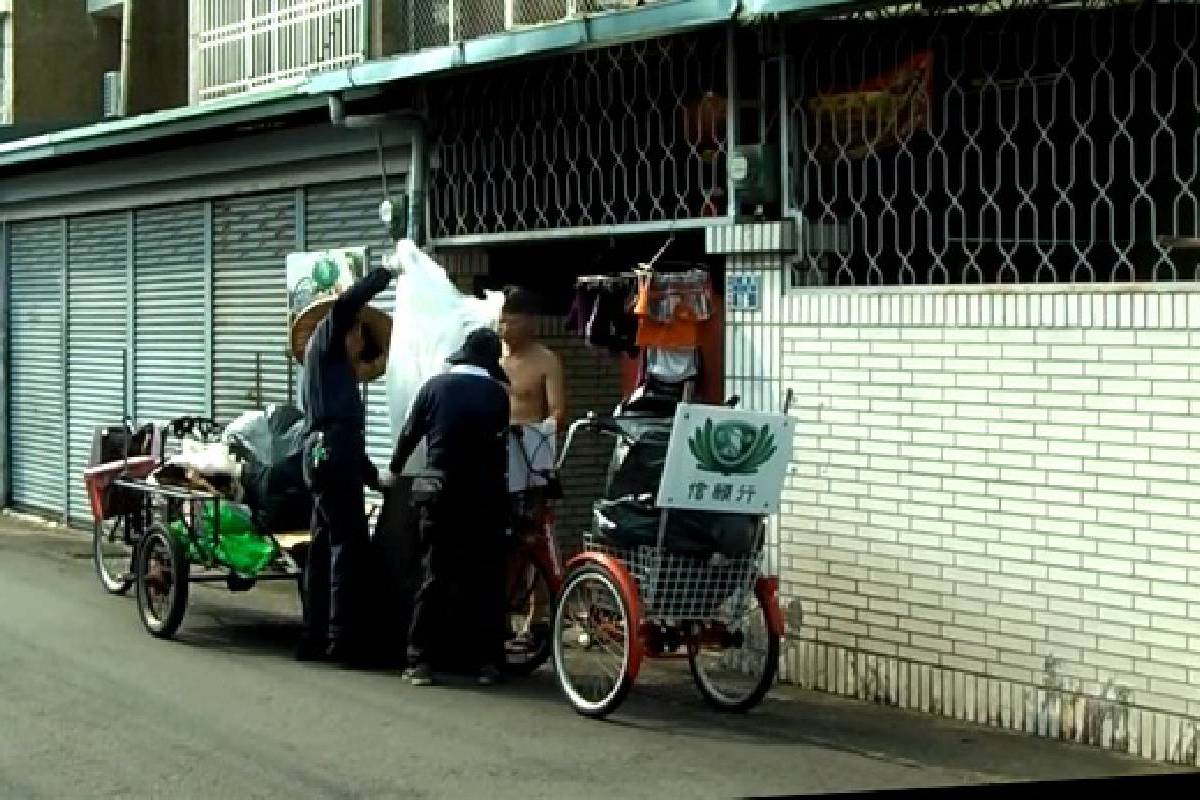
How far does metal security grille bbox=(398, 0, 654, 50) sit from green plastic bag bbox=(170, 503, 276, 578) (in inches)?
139

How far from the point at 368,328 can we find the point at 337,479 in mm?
1788

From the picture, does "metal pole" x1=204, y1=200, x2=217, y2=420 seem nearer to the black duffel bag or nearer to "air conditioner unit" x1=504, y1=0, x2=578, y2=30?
"air conditioner unit" x1=504, y1=0, x2=578, y2=30

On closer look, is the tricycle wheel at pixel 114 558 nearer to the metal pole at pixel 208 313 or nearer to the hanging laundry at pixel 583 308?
the metal pole at pixel 208 313

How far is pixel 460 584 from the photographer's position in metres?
9.63

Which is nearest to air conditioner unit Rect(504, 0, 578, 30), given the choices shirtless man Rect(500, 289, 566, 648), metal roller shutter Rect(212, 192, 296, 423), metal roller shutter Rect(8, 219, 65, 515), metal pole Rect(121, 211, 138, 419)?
shirtless man Rect(500, 289, 566, 648)

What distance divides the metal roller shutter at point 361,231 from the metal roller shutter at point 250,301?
375 millimetres

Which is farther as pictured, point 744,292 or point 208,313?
point 208,313

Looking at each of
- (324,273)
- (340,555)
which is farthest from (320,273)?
(340,555)

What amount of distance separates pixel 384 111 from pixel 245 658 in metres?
4.05

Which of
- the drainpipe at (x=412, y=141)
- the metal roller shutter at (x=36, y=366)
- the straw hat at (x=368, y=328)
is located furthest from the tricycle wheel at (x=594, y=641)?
the metal roller shutter at (x=36, y=366)

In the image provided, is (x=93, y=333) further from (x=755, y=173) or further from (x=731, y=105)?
(x=755, y=173)

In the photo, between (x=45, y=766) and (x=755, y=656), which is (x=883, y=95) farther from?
(x=45, y=766)

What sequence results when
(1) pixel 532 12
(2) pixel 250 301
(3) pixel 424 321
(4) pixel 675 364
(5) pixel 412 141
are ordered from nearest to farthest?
1. (4) pixel 675 364
2. (3) pixel 424 321
3. (1) pixel 532 12
4. (5) pixel 412 141
5. (2) pixel 250 301

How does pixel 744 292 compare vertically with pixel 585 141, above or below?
below
